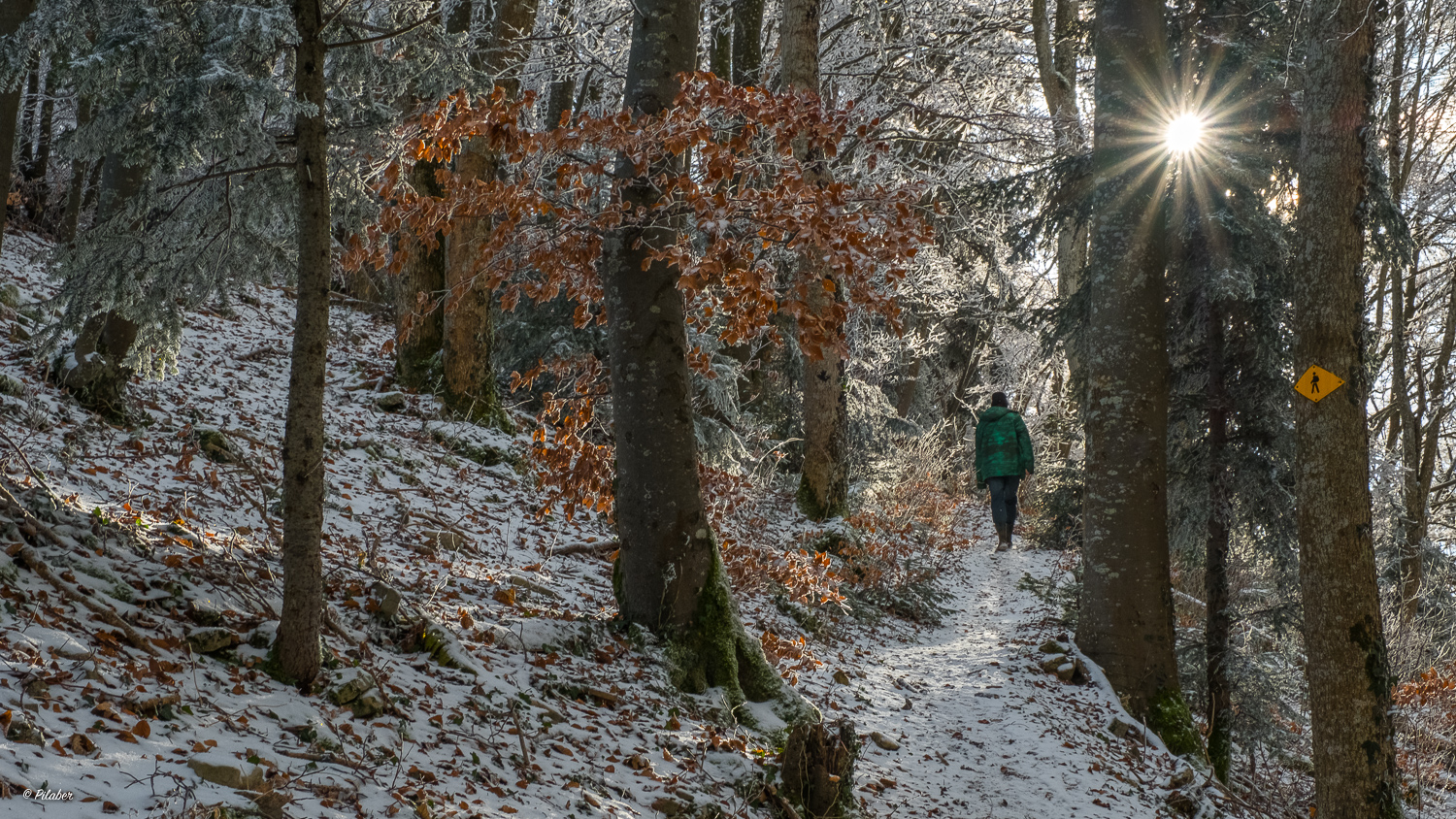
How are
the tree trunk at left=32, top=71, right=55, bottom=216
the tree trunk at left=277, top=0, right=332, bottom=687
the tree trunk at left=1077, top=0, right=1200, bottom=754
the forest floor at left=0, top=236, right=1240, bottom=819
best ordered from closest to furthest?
1. the forest floor at left=0, top=236, right=1240, bottom=819
2. the tree trunk at left=277, top=0, right=332, bottom=687
3. the tree trunk at left=1077, top=0, right=1200, bottom=754
4. the tree trunk at left=32, top=71, right=55, bottom=216

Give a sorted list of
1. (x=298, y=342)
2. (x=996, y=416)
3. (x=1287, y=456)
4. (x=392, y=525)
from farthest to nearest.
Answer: (x=996, y=416), (x=1287, y=456), (x=392, y=525), (x=298, y=342)

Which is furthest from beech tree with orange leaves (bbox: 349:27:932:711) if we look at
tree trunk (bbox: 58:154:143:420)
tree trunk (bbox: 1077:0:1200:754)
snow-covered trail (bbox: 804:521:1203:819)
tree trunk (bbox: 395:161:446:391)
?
tree trunk (bbox: 395:161:446:391)

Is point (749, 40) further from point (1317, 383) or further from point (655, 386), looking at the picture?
point (1317, 383)

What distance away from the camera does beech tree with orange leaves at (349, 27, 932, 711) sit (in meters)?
4.32

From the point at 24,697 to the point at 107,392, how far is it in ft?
16.2

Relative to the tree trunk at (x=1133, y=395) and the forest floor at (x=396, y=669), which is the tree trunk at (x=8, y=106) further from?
the tree trunk at (x=1133, y=395)

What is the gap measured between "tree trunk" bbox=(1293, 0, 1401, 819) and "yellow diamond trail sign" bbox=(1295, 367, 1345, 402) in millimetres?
44

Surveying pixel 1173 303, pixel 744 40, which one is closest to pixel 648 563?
pixel 1173 303

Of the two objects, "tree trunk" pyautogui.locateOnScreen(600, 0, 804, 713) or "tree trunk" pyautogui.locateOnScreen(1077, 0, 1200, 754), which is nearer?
"tree trunk" pyautogui.locateOnScreen(600, 0, 804, 713)

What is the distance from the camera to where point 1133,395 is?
7383 millimetres

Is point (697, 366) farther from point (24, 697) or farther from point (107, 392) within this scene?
point (107, 392)

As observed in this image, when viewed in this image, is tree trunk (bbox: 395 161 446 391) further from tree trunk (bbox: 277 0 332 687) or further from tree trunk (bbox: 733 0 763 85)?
tree trunk (bbox: 277 0 332 687)

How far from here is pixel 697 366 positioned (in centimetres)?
591

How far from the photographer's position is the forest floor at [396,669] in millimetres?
3199
